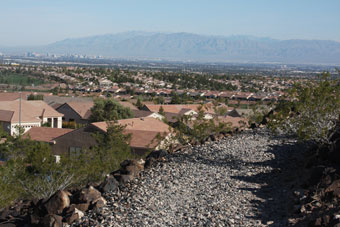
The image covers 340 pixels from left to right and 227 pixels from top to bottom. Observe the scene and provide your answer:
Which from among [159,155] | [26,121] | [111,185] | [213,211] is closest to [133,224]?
[213,211]

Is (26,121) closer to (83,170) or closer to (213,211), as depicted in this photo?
(83,170)

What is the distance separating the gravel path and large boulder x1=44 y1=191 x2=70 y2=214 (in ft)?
2.78

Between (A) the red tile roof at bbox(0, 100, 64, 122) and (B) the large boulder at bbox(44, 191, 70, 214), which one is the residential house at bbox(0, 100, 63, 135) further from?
(B) the large boulder at bbox(44, 191, 70, 214)

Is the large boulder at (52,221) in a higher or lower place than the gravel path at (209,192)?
lower

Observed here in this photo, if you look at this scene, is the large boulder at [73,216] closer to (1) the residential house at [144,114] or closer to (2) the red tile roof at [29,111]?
(2) the red tile roof at [29,111]

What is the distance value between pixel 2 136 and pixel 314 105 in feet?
76.0

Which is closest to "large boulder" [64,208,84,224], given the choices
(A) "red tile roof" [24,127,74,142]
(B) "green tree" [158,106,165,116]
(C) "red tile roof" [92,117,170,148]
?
(C) "red tile roof" [92,117,170,148]

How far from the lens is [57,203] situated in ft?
36.6

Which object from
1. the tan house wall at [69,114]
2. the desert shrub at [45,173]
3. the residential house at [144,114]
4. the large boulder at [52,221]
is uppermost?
the large boulder at [52,221]

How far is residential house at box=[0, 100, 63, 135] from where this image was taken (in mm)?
40513

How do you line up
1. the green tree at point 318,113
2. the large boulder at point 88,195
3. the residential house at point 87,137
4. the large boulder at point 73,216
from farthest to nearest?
the residential house at point 87,137
the green tree at point 318,113
the large boulder at point 88,195
the large boulder at point 73,216

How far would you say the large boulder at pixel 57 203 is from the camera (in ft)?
36.3

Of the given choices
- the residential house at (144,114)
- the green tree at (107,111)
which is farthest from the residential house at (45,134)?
the residential house at (144,114)

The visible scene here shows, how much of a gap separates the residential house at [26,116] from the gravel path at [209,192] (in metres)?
26.4
